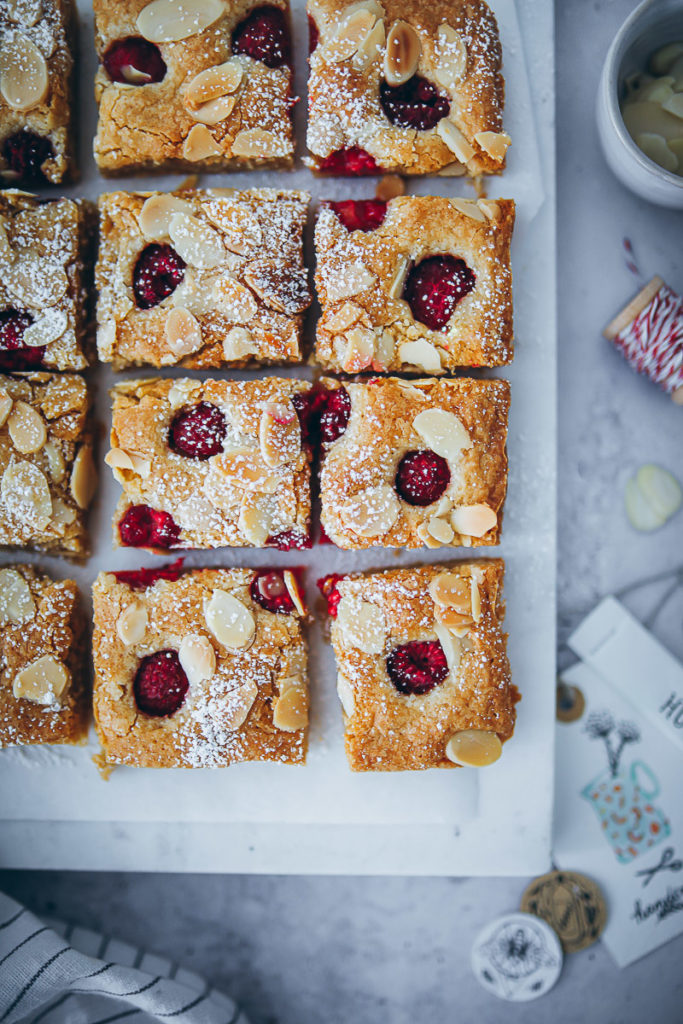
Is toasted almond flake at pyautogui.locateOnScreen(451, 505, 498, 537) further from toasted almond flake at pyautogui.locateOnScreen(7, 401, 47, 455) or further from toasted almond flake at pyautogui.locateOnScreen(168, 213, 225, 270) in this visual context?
toasted almond flake at pyautogui.locateOnScreen(7, 401, 47, 455)

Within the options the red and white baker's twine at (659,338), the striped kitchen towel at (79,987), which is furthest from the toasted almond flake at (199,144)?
the striped kitchen towel at (79,987)

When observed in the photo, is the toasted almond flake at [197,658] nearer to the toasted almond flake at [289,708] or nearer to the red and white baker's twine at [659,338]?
the toasted almond flake at [289,708]

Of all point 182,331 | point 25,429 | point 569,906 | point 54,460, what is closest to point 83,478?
point 54,460

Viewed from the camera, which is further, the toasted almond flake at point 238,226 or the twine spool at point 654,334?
the twine spool at point 654,334

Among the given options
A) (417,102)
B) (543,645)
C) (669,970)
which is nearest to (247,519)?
(543,645)

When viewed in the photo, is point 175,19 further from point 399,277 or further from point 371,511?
point 371,511

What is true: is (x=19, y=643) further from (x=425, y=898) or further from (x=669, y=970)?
(x=669, y=970)
